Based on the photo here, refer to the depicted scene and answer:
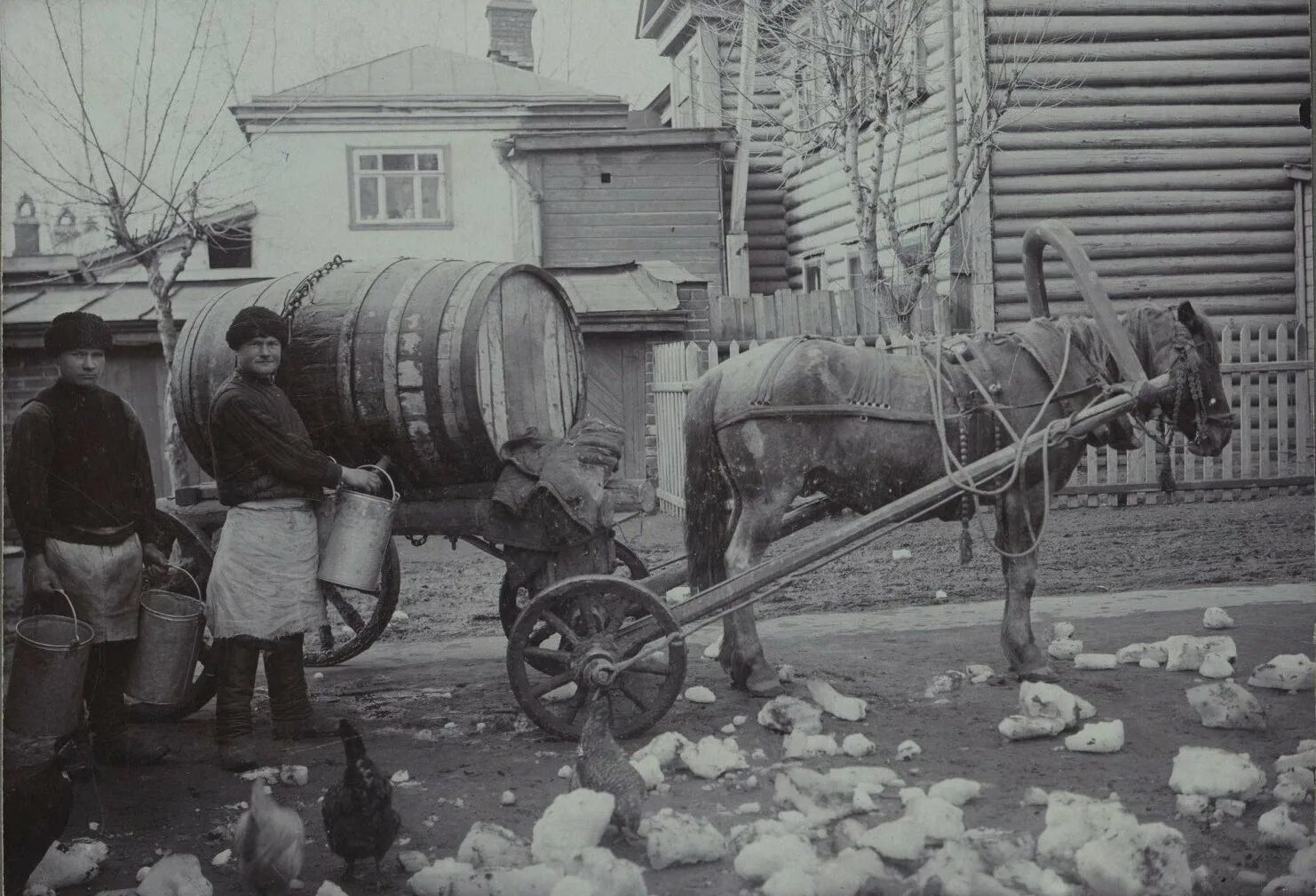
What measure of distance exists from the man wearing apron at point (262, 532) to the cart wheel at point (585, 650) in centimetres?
82

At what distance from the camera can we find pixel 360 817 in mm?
3029

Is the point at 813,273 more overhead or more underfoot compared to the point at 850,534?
more overhead

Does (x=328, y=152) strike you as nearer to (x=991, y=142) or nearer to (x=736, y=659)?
(x=736, y=659)

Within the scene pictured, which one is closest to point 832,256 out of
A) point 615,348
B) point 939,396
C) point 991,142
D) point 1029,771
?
point 991,142

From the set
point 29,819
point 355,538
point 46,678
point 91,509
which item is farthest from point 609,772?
point 91,509

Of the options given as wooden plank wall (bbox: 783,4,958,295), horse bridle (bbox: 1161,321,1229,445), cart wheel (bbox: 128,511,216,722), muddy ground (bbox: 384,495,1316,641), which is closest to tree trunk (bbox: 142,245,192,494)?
cart wheel (bbox: 128,511,216,722)

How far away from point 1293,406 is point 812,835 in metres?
2.47

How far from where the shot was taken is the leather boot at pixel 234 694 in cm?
396

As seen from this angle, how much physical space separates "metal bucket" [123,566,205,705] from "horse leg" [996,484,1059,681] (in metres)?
3.26

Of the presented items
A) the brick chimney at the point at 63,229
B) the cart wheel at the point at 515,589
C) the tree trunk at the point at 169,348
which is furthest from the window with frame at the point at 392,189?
the cart wheel at the point at 515,589

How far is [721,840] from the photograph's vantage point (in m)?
3.13

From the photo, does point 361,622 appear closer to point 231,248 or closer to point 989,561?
point 231,248

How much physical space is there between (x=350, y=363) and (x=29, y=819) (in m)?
1.87

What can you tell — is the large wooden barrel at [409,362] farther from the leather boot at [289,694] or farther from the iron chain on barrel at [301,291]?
the leather boot at [289,694]
